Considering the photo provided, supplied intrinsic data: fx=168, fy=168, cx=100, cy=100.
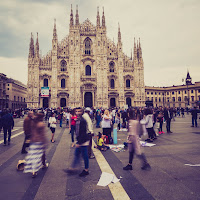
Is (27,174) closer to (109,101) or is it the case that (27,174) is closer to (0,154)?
(0,154)

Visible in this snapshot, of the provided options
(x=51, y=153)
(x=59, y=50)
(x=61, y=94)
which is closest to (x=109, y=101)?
(x=61, y=94)

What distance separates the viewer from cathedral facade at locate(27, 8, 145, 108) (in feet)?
120

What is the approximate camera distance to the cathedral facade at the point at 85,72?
36.7 m

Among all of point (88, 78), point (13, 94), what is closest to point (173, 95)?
point (88, 78)

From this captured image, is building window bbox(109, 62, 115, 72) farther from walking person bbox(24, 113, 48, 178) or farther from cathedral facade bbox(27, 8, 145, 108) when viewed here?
walking person bbox(24, 113, 48, 178)

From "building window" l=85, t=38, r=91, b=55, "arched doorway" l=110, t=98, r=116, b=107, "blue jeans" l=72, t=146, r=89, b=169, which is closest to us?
"blue jeans" l=72, t=146, r=89, b=169

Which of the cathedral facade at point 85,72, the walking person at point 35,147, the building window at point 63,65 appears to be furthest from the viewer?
the building window at point 63,65

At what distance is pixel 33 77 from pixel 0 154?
31.8m

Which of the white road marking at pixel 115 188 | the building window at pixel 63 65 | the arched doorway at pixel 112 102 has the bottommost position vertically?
the white road marking at pixel 115 188

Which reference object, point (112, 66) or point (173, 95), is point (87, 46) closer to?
point (112, 66)

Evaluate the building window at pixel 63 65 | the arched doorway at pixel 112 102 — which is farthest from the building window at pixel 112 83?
the building window at pixel 63 65

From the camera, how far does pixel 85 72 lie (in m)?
39.0

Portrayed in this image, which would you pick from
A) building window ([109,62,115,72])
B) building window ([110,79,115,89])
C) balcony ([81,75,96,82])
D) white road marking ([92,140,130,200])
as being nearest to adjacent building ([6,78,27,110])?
balcony ([81,75,96,82])

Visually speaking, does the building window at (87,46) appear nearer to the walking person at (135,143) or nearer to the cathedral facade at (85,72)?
the cathedral facade at (85,72)
